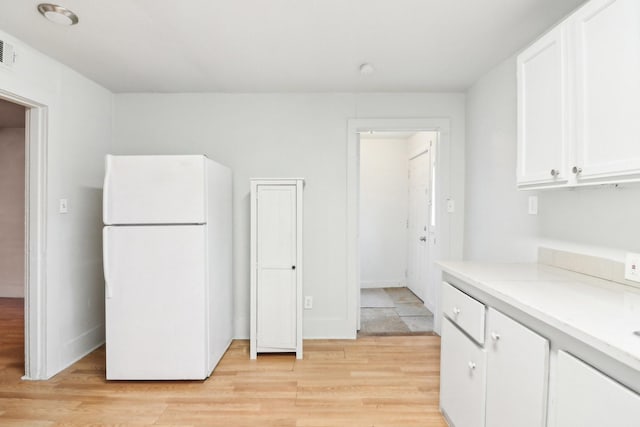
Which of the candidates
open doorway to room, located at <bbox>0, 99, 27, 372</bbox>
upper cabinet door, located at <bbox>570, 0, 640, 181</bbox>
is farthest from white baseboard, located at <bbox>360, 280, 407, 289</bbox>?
open doorway to room, located at <bbox>0, 99, 27, 372</bbox>

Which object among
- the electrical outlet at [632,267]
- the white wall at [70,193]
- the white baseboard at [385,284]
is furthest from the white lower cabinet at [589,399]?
the white baseboard at [385,284]

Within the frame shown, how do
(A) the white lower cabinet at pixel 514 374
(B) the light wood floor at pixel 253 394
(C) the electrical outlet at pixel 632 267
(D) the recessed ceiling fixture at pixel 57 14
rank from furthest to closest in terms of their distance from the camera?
(B) the light wood floor at pixel 253 394 → (D) the recessed ceiling fixture at pixel 57 14 → (C) the electrical outlet at pixel 632 267 → (A) the white lower cabinet at pixel 514 374

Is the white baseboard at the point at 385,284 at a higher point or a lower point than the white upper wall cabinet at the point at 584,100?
lower

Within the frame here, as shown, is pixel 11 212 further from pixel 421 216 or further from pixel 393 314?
pixel 421 216

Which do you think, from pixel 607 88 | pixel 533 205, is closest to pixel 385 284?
pixel 533 205

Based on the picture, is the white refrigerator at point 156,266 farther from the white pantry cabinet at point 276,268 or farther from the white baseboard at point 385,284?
the white baseboard at point 385,284

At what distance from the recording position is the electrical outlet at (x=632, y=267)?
1.50 metres

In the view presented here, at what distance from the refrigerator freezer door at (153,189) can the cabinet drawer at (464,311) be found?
173cm

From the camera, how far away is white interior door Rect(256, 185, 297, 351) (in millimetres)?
2992

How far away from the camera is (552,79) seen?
5.48 feet

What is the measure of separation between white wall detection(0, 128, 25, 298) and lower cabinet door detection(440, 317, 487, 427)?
5.44m

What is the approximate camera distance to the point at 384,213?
5.55 meters

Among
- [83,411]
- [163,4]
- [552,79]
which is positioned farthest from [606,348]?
[83,411]

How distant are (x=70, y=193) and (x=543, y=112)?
3.27 meters
